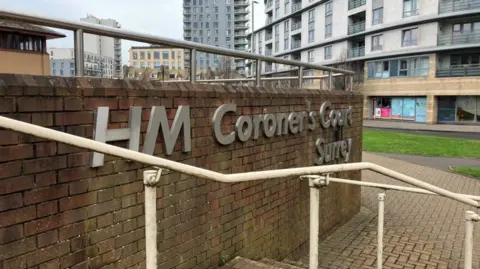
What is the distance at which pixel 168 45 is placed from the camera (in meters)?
3.69

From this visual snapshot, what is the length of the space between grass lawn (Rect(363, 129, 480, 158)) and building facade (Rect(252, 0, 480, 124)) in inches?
566

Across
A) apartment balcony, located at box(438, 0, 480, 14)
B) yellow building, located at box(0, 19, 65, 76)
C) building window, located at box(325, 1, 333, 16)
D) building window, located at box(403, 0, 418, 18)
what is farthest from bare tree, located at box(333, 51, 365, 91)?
yellow building, located at box(0, 19, 65, 76)

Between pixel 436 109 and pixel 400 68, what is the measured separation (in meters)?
4.90

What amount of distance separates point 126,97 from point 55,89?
0.60m

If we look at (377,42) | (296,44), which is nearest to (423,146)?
(377,42)

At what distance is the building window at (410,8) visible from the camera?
36.3 metres

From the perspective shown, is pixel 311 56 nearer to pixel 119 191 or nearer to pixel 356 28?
pixel 356 28

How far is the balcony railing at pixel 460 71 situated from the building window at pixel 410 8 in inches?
219

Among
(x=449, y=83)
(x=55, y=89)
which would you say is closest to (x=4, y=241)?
(x=55, y=89)

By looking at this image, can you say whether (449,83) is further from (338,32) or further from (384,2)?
(338,32)

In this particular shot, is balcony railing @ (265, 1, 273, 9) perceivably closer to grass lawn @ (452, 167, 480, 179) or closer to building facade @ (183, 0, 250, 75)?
grass lawn @ (452, 167, 480, 179)

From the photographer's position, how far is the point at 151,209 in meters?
2.01

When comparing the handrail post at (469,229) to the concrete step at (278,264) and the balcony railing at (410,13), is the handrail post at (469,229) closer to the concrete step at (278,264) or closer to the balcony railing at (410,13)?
the concrete step at (278,264)

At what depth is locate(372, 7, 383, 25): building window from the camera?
130ft
